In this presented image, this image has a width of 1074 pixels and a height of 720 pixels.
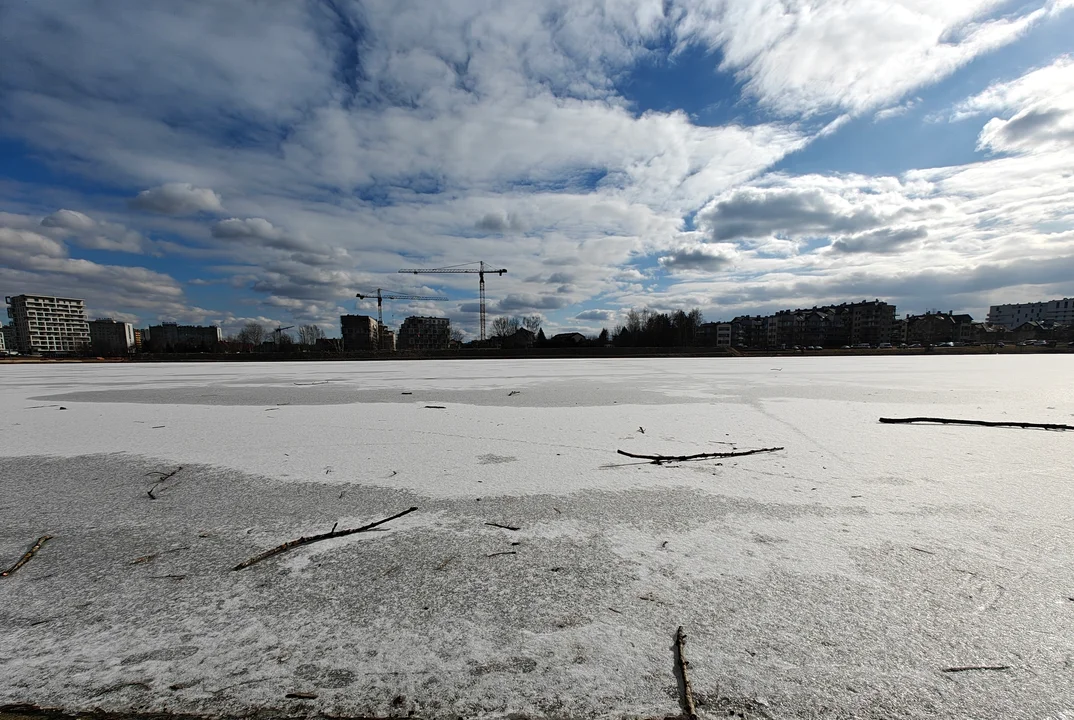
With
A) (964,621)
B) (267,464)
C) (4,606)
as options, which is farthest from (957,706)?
(267,464)

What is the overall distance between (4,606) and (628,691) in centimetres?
258

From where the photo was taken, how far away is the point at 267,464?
390cm

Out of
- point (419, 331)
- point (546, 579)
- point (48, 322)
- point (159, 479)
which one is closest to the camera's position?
point (546, 579)

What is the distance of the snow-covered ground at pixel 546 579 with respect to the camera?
1413 mm

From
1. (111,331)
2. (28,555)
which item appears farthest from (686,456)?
(111,331)

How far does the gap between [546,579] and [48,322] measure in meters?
168

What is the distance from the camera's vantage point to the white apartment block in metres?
128

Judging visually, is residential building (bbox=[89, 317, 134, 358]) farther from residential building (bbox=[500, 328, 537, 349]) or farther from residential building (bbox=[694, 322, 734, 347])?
residential building (bbox=[694, 322, 734, 347])

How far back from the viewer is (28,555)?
230 centimetres

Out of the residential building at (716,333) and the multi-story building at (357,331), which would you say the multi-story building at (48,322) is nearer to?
the multi-story building at (357,331)

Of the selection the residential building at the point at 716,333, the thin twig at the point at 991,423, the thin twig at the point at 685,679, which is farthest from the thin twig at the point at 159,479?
the residential building at the point at 716,333

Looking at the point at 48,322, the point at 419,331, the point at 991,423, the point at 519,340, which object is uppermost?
the point at 48,322

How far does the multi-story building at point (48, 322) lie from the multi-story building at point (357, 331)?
213 ft

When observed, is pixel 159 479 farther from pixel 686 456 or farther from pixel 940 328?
pixel 940 328
